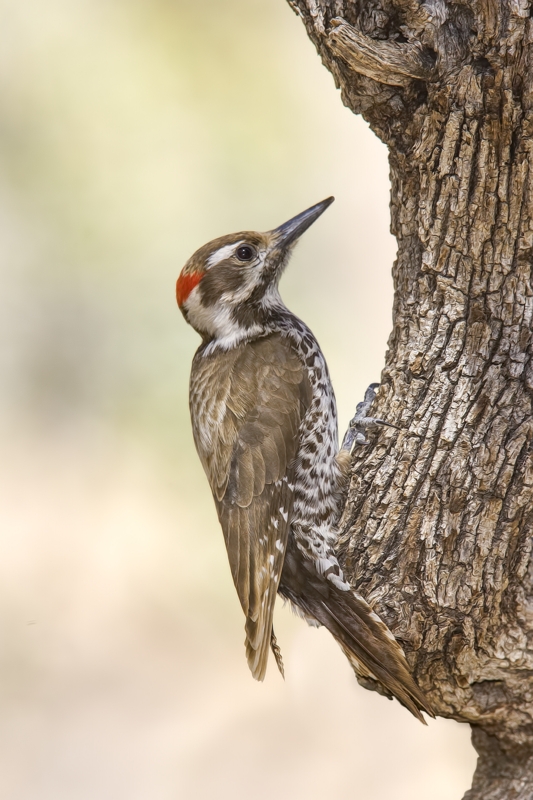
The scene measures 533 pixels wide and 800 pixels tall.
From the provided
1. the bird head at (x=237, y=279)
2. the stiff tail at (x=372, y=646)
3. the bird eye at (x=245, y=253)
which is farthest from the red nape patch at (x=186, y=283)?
the stiff tail at (x=372, y=646)

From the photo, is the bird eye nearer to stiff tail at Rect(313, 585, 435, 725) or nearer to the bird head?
the bird head

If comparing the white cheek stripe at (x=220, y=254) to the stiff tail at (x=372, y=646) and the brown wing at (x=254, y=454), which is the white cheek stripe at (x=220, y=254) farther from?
the stiff tail at (x=372, y=646)

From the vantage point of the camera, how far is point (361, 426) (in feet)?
9.61

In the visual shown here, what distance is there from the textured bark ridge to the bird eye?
0.86 metres

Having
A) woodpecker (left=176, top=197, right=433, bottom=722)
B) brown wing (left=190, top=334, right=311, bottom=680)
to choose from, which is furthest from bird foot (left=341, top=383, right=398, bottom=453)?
brown wing (left=190, top=334, right=311, bottom=680)

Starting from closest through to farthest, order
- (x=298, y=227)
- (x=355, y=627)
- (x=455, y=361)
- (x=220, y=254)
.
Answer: (x=455, y=361)
(x=355, y=627)
(x=220, y=254)
(x=298, y=227)

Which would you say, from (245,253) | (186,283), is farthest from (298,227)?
(186,283)

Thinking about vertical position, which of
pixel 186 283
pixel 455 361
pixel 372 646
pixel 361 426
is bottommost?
pixel 372 646

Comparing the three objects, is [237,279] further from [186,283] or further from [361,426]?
[361,426]

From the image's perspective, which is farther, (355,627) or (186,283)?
(186,283)

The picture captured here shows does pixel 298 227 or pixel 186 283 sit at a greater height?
pixel 298 227

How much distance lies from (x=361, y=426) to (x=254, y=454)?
479 mm

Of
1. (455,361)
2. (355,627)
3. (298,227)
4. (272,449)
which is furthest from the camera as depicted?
(298,227)

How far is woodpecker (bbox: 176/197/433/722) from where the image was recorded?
291 cm
